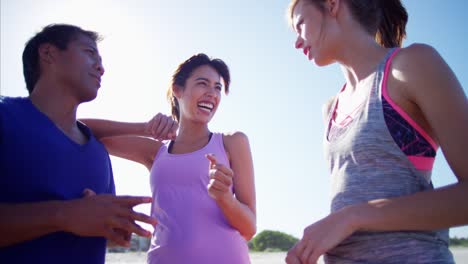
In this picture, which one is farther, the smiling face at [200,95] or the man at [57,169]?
the smiling face at [200,95]

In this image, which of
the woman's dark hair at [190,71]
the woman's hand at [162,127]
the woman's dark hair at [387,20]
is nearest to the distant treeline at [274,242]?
the woman's dark hair at [190,71]

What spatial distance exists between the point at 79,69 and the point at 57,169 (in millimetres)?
→ 946

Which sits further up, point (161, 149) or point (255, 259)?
point (161, 149)

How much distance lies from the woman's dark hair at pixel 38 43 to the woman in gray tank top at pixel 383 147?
6.27 feet

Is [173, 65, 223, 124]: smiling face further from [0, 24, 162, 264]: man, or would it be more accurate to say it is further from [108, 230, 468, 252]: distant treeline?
[108, 230, 468, 252]: distant treeline

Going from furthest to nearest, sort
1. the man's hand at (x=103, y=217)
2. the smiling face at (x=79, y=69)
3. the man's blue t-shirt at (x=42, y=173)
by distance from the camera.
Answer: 1. the smiling face at (x=79, y=69)
2. the man's blue t-shirt at (x=42, y=173)
3. the man's hand at (x=103, y=217)

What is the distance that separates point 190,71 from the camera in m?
4.23

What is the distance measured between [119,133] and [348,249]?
2.03 metres

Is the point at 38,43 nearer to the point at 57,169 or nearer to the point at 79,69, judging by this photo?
the point at 79,69

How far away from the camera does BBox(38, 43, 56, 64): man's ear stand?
304 centimetres

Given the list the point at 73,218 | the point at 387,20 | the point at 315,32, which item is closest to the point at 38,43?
the point at 73,218

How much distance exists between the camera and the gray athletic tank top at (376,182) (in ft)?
5.73

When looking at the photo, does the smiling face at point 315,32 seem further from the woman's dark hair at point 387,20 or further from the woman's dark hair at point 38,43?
the woman's dark hair at point 38,43

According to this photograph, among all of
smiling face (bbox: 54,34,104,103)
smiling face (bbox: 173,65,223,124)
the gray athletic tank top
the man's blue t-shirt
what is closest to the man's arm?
the man's blue t-shirt
